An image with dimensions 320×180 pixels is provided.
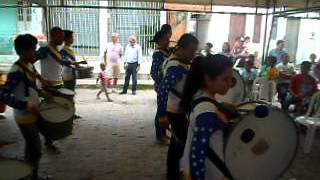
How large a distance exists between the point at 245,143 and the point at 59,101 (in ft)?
7.69

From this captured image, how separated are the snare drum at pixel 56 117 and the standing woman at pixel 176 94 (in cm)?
102

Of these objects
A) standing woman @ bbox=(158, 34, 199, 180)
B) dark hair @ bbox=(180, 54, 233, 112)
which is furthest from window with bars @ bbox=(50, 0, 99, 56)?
dark hair @ bbox=(180, 54, 233, 112)

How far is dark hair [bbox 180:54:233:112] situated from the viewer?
1.80 m

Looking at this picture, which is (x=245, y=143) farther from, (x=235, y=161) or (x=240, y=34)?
(x=240, y=34)

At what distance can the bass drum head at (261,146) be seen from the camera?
2.00m

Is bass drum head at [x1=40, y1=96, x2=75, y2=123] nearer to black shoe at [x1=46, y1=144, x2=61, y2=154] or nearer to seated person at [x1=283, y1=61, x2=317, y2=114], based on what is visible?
black shoe at [x1=46, y1=144, x2=61, y2=154]

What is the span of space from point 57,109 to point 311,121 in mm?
3458

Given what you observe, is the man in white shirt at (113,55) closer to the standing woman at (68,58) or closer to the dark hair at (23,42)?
the standing woman at (68,58)

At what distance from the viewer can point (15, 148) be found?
4922mm

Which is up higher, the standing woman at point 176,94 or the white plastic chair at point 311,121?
the standing woman at point 176,94

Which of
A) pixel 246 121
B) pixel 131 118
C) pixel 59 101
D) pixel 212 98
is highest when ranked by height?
pixel 212 98

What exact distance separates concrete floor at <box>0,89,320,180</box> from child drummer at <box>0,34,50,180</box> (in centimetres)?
83

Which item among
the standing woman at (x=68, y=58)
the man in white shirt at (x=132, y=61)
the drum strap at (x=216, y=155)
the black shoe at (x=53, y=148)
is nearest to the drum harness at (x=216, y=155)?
the drum strap at (x=216, y=155)

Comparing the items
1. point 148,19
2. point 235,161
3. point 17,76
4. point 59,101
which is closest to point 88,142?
point 59,101
